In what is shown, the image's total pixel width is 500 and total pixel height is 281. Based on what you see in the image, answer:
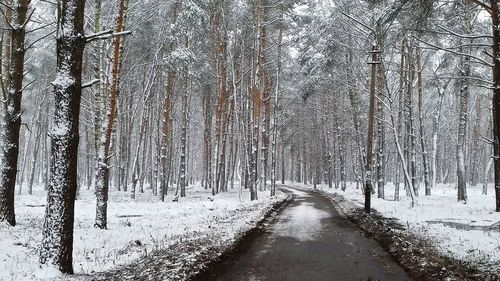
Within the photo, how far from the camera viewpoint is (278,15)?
89.4 feet

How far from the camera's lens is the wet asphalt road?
703cm

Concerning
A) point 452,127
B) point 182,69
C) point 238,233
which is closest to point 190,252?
point 238,233

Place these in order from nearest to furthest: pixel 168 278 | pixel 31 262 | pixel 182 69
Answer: pixel 168 278
pixel 31 262
pixel 182 69

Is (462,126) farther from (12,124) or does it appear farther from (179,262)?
(12,124)

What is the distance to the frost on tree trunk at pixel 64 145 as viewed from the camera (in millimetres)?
6488

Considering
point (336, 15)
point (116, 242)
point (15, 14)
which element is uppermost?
point (336, 15)

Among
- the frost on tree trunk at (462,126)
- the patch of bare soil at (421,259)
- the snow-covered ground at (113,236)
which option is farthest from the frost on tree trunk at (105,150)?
the frost on tree trunk at (462,126)

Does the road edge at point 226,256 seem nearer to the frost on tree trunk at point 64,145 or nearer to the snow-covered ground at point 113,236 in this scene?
the snow-covered ground at point 113,236

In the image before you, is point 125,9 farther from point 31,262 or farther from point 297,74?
point 297,74

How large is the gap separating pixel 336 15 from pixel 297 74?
1685 centimetres

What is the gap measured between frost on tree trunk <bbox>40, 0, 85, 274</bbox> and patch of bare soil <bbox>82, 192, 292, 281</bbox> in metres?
0.77

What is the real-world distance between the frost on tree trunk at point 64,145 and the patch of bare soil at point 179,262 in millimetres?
765

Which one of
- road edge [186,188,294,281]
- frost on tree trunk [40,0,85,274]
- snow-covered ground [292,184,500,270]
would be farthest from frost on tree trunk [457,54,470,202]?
frost on tree trunk [40,0,85,274]

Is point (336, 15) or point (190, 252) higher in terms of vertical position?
point (336, 15)
